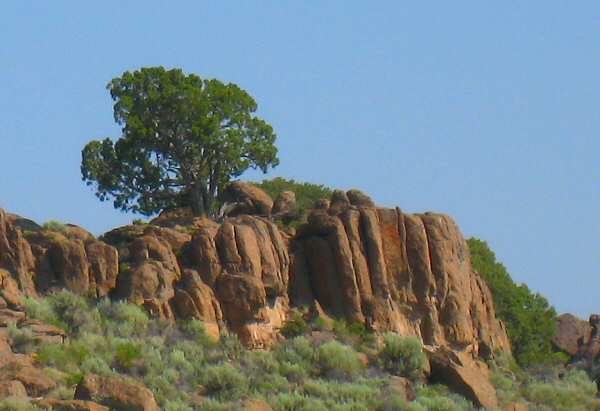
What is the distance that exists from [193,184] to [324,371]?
18.4 meters

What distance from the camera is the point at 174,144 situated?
89062mm

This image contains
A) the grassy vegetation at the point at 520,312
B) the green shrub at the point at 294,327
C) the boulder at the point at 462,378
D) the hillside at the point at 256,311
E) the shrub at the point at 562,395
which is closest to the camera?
the hillside at the point at 256,311

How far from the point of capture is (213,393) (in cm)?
6812

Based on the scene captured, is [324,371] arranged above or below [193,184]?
below

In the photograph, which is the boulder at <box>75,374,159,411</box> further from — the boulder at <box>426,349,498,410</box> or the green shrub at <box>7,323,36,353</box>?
the boulder at <box>426,349,498,410</box>

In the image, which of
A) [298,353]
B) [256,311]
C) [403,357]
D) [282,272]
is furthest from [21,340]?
[403,357]

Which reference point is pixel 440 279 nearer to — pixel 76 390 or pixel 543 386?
pixel 543 386

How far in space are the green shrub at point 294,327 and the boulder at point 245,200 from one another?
11.4 metres

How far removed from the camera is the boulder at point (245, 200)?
287ft

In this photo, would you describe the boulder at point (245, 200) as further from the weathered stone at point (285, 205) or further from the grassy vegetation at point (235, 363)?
the grassy vegetation at point (235, 363)

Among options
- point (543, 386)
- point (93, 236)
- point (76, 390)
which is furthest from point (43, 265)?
point (543, 386)

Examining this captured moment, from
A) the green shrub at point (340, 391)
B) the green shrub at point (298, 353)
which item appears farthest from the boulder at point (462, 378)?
the green shrub at point (298, 353)

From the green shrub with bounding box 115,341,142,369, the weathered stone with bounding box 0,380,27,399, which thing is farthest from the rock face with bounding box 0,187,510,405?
the weathered stone with bounding box 0,380,27,399

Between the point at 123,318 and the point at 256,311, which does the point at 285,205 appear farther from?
the point at 123,318
